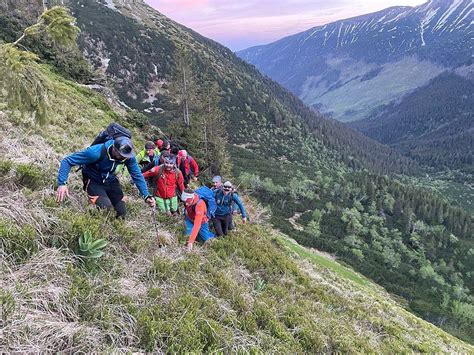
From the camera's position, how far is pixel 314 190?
336 ft

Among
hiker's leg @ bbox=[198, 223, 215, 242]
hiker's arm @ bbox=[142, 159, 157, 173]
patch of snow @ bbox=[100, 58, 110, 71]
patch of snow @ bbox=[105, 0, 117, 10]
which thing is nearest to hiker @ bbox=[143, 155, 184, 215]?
hiker's arm @ bbox=[142, 159, 157, 173]

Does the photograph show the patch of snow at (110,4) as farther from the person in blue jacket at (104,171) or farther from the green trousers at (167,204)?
the person in blue jacket at (104,171)

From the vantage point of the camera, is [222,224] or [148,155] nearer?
[222,224]

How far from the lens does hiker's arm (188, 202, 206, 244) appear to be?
7809 mm

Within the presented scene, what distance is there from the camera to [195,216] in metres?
8.27

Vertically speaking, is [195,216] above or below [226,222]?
above

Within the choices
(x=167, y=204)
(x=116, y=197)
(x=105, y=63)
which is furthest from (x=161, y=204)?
(x=105, y=63)

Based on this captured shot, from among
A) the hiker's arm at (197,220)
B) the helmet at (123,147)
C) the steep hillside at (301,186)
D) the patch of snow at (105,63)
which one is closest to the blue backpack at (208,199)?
the hiker's arm at (197,220)

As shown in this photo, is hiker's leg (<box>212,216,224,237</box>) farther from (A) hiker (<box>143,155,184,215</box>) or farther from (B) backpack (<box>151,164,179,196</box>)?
(B) backpack (<box>151,164,179,196</box>)

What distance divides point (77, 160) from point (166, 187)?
11.0 feet

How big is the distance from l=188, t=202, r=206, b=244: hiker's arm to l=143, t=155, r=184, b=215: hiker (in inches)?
45.1

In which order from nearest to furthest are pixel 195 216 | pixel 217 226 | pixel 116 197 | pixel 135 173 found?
pixel 135 173 < pixel 116 197 < pixel 195 216 < pixel 217 226

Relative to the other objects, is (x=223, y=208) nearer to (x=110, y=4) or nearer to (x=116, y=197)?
(x=116, y=197)

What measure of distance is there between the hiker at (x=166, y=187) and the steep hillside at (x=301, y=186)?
3733 centimetres
